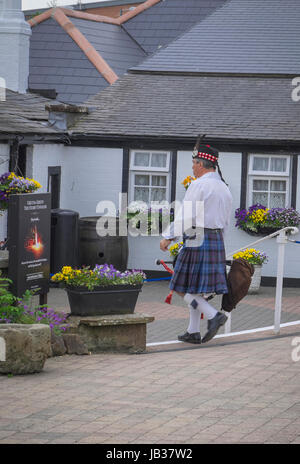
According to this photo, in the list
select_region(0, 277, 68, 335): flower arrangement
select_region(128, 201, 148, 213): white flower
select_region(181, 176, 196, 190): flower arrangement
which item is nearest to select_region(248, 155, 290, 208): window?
select_region(181, 176, 196, 190): flower arrangement

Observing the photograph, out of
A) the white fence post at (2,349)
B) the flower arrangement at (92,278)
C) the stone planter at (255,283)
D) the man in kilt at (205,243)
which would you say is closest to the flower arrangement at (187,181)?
the stone planter at (255,283)

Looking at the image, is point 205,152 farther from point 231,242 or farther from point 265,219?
point 231,242

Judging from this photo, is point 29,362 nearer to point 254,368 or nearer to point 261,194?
point 254,368

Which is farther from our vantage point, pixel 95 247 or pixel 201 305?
pixel 95 247

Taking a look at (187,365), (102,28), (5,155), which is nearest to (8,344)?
(187,365)

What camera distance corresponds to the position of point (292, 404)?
7.02 m

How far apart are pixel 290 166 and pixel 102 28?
12.4 metres

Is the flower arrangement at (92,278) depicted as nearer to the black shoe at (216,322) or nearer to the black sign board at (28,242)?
the black sign board at (28,242)

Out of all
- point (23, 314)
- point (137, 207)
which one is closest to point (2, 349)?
point (23, 314)

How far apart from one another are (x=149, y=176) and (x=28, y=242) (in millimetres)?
8245

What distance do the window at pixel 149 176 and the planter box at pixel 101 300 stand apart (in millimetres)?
8056

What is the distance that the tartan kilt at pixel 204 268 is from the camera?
944cm

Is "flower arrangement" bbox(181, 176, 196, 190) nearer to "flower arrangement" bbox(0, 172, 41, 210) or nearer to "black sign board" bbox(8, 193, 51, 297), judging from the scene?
"flower arrangement" bbox(0, 172, 41, 210)

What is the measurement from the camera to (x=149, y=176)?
17750 millimetres
